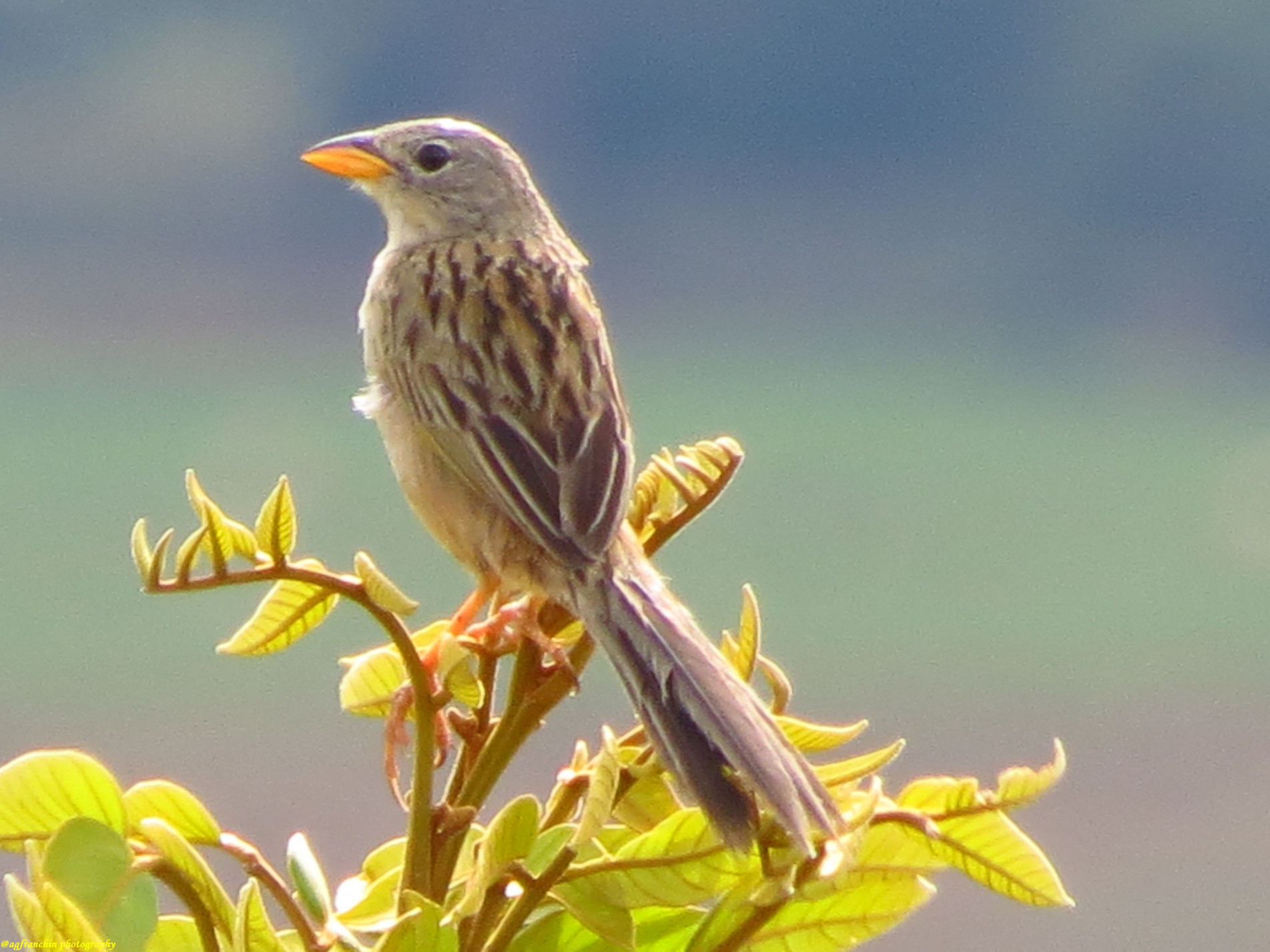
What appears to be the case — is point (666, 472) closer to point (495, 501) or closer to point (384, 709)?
point (384, 709)

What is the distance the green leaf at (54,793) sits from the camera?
4.27 feet

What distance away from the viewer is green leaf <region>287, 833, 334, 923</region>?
1.28m

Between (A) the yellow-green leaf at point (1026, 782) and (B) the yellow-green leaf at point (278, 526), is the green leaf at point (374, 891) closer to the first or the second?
(B) the yellow-green leaf at point (278, 526)

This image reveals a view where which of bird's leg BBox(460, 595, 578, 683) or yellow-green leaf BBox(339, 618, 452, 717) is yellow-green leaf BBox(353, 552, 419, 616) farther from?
yellow-green leaf BBox(339, 618, 452, 717)

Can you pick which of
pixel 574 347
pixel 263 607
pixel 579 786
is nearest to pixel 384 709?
pixel 263 607

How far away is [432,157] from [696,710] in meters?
2.25

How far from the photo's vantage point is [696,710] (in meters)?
1.56

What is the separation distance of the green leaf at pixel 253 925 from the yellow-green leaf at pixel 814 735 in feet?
1.50

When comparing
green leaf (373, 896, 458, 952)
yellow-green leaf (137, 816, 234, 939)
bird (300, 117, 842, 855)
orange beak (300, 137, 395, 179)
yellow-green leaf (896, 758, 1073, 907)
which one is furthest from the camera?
orange beak (300, 137, 395, 179)

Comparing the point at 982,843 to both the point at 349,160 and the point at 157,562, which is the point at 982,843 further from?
the point at 349,160

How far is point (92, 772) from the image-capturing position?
1300 mm

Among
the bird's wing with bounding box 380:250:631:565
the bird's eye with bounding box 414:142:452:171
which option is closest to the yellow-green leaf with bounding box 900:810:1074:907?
the bird's wing with bounding box 380:250:631:565

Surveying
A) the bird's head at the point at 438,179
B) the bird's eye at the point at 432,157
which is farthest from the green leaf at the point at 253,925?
the bird's eye at the point at 432,157

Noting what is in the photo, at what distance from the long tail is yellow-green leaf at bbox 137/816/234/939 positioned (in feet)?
1.16
